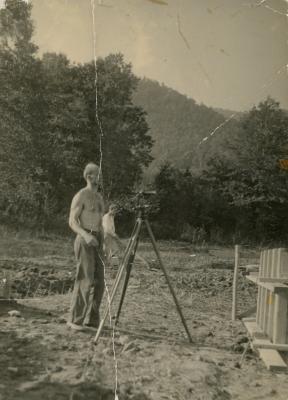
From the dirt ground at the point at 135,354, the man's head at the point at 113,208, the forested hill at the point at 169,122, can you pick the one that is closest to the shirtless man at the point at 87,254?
the dirt ground at the point at 135,354

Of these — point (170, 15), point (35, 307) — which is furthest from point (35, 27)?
point (35, 307)

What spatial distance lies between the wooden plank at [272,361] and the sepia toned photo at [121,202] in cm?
1

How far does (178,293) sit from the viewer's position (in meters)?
8.86

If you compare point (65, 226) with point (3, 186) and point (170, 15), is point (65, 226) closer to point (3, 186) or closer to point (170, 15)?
point (3, 186)

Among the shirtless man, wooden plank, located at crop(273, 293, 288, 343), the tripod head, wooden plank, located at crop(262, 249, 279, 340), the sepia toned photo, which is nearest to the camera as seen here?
the sepia toned photo

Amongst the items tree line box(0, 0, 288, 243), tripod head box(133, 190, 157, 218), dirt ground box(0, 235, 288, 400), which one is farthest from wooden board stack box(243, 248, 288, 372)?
tree line box(0, 0, 288, 243)

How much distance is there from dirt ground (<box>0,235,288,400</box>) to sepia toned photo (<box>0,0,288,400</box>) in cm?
2

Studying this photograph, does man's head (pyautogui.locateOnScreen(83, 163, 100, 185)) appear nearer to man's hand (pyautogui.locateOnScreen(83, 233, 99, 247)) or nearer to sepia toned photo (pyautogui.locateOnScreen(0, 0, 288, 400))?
sepia toned photo (pyautogui.locateOnScreen(0, 0, 288, 400))

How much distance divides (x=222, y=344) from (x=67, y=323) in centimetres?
167

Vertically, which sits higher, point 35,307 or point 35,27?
point 35,27

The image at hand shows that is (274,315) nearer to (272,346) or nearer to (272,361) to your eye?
(272,346)

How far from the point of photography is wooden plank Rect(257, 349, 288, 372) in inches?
165

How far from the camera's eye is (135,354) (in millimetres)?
4453

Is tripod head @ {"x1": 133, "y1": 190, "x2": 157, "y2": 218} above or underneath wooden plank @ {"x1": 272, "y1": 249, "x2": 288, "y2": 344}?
above
